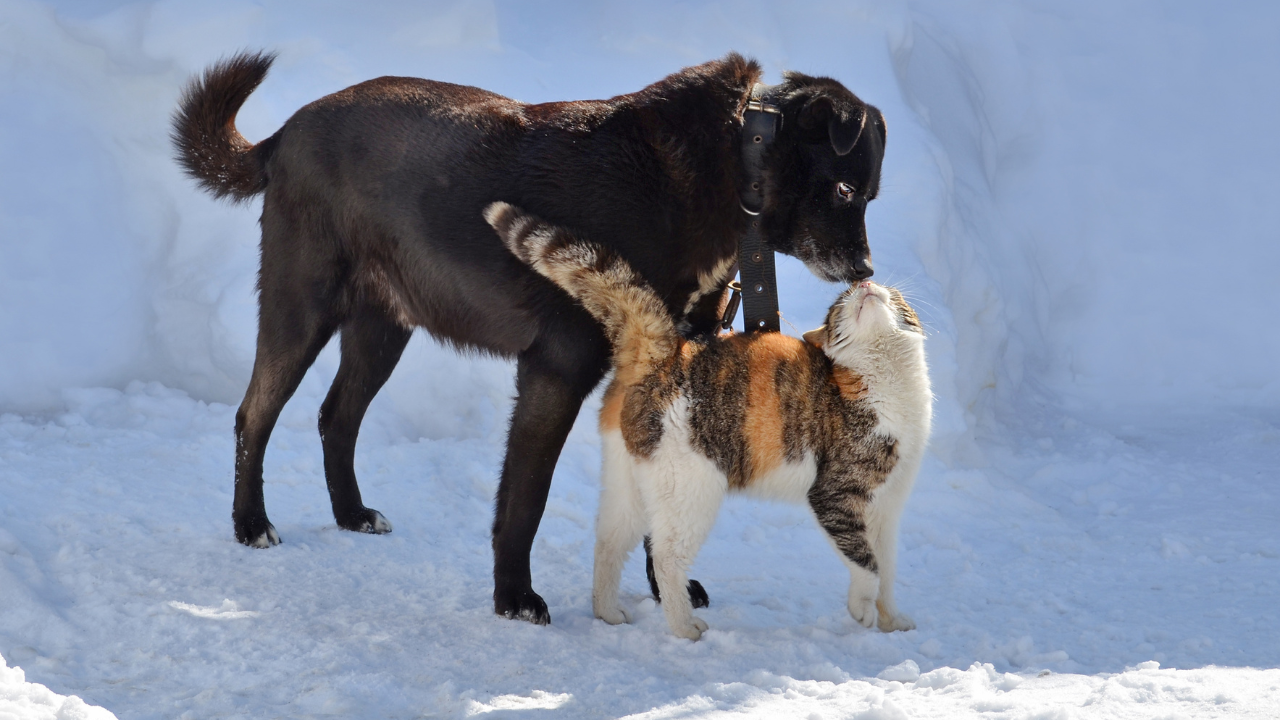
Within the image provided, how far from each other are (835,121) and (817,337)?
0.74m

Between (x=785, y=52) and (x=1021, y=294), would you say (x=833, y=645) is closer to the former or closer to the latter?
(x=1021, y=294)

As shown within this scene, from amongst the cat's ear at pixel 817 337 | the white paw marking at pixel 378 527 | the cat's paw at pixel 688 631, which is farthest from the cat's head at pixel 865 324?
the white paw marking at pixel 378 527

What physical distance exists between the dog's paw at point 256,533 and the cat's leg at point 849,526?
2.06m

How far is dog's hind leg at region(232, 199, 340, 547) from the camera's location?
12.8ft

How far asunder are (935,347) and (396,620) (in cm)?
337

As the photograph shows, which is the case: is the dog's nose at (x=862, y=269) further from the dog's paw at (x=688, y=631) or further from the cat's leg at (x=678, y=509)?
the dog's paw at (x=688, y=631)

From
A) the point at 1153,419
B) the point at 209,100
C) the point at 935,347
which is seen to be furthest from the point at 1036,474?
the point at 209,100

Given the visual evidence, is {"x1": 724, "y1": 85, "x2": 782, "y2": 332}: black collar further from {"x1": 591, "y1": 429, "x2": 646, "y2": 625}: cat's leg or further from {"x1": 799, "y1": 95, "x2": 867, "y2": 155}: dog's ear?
{"x1": 591, "y1": 429, "x2": 646, "y2": 625}: cat's leg

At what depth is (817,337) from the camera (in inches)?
144

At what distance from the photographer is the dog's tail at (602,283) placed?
3.28 meters

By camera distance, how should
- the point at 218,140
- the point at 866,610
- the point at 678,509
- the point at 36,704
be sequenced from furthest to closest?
the point at 218,140 < the point at 866,610 < the point at 678,509 < the point at 36,704

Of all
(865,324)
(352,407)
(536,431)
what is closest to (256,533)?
(352,407)

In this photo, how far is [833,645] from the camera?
10.9ft

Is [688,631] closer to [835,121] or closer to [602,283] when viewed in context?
[602,283]
